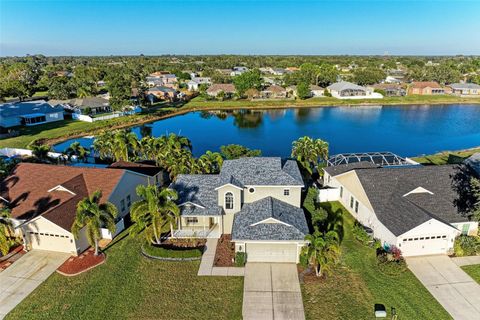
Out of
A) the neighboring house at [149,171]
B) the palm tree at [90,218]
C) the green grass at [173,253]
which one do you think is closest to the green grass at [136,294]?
the green grass at [173,253]

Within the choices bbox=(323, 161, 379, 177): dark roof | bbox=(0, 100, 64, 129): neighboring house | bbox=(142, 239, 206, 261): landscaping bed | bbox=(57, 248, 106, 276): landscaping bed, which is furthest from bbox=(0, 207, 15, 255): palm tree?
bbox=(0, 100, 64, 129): neighboring house

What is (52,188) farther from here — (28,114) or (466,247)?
(28,114)

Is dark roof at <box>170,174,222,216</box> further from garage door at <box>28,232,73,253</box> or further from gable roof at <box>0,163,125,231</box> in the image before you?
garage door at <box>28,232,73,253</box>

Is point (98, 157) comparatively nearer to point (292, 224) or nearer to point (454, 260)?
point (292, 224)

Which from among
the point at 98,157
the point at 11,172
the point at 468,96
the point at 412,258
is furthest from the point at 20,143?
the point at 468,96

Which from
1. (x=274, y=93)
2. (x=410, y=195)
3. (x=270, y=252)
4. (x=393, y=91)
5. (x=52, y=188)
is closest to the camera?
(x=270, y=252)

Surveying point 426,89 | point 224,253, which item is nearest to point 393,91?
point 426,89

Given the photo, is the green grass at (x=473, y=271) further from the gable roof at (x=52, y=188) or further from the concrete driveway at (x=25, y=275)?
the concrete driveway at (x=25, y=275)
